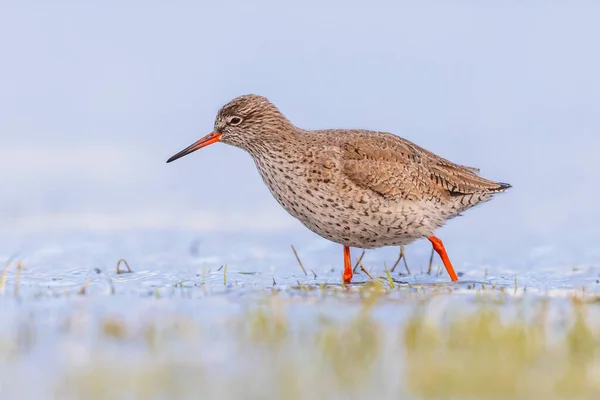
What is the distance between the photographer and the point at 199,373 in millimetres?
4824

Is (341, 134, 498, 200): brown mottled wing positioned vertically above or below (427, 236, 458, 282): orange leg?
above

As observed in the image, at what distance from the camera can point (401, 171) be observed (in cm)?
920

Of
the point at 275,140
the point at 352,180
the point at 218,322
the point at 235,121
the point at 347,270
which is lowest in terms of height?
the point at 218,322

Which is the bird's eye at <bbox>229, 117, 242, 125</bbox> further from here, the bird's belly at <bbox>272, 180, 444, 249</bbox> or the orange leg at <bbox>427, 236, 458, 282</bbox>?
the orange leg at <bbox>427, 236, 458, 282</bbox>

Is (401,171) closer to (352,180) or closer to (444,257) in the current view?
(352,180)

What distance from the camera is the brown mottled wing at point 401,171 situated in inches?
352

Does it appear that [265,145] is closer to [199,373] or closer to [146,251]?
[146,251]

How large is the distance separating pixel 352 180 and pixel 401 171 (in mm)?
585

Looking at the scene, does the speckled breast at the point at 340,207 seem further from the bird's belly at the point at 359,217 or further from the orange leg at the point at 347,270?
the orange leg at the point at 347,270

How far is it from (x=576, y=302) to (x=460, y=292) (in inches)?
49.0

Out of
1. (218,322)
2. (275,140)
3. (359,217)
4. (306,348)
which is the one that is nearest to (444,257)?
(359,217)

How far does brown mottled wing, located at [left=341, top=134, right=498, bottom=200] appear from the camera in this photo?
8945mm

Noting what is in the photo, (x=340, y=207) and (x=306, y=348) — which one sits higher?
(x=340, y=207)

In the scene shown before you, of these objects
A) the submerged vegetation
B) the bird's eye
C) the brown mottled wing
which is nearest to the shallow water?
the submerged vegetation
